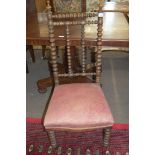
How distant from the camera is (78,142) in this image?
194 centimetres

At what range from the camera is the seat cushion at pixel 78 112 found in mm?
1529

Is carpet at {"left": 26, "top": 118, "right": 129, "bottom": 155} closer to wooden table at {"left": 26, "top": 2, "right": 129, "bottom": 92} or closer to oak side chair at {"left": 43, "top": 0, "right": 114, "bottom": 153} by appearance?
oak side chair at {"left": 43, "top": 0, "right": 114, "bottom": 153}

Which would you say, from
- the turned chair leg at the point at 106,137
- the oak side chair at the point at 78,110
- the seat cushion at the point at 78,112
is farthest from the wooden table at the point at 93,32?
the turned chair leg at the point at 106,137

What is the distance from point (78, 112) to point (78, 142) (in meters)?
0.49

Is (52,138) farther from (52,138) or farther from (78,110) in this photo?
(78,110)

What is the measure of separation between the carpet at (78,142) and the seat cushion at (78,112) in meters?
0.40

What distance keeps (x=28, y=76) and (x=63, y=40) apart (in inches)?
47.3

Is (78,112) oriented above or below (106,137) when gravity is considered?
above

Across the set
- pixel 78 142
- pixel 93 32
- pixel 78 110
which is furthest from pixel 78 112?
pixel 93 32
